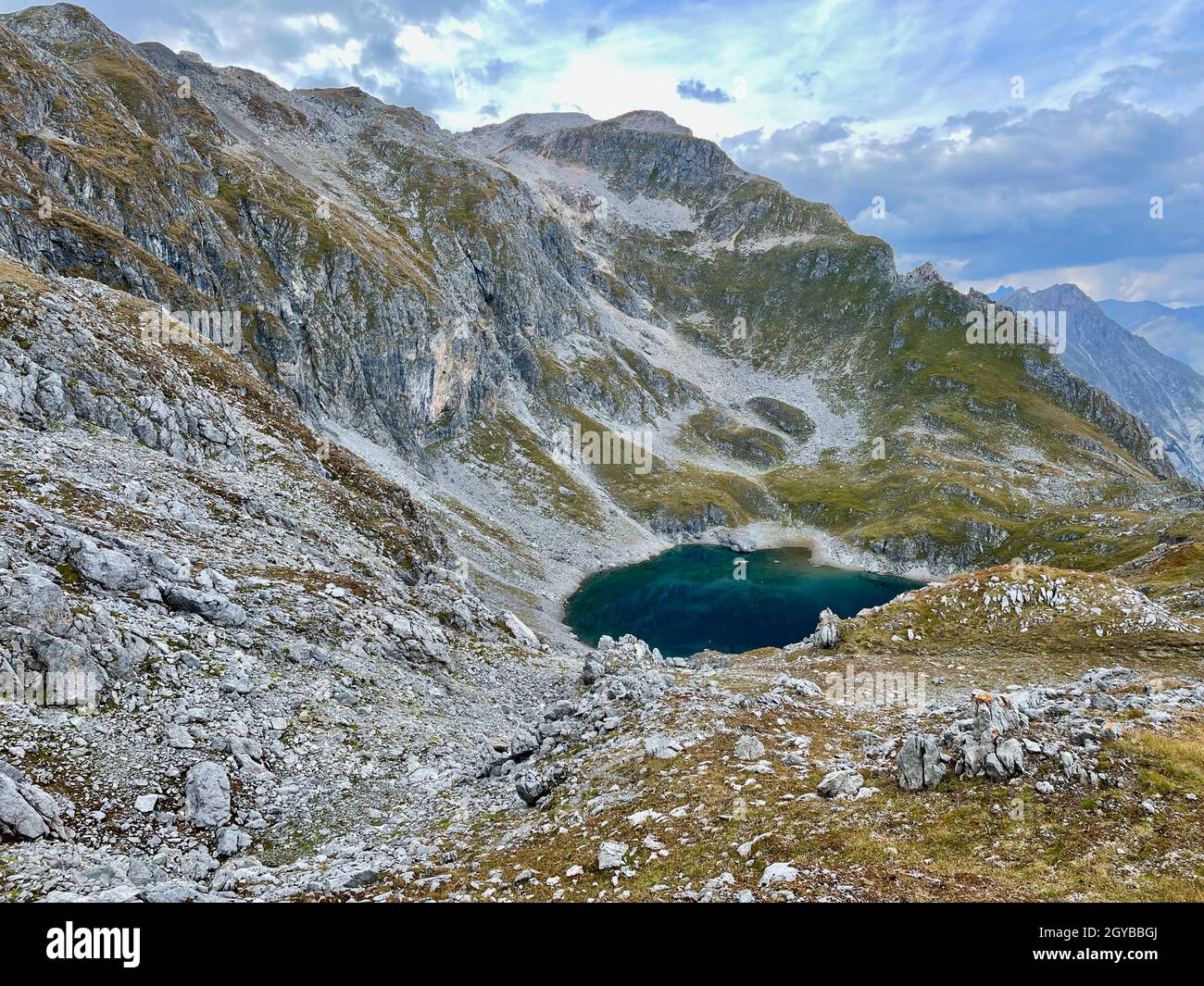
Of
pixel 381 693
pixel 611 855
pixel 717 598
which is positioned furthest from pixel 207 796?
pixel 717 598

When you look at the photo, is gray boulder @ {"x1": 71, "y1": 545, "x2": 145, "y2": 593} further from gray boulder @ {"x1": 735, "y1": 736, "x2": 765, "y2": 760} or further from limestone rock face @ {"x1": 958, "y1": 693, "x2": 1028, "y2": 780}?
limestone rock face @ {"x1": 958, "y1": 693, "x2": 1028, "y2": 780}

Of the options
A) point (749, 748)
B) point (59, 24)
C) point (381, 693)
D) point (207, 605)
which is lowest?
point (381, 693)

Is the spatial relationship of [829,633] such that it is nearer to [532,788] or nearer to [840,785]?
[840,785]

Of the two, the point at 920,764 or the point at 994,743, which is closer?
the point at 994,743

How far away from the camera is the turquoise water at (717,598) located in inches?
3629

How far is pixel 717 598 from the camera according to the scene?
112 meters

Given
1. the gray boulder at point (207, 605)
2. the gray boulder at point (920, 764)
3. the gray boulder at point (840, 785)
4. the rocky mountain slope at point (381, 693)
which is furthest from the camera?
the gray boulder at point (207, 605)

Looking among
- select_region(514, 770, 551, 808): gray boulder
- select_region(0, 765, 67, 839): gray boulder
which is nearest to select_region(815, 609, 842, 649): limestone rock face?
select_region(514, 770, 551, 808): gray boulder

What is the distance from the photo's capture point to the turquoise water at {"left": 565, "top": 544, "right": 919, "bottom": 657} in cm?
9219

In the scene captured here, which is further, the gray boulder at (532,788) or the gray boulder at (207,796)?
the gray boulder at (532,788)

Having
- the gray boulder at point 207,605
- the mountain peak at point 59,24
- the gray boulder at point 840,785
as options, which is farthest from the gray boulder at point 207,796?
the mountain peak at point 59,24

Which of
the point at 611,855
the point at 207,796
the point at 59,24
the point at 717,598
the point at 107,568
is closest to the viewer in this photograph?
the point at 611,855

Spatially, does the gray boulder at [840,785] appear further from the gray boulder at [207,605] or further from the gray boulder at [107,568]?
the gray boulder at [107,568]
